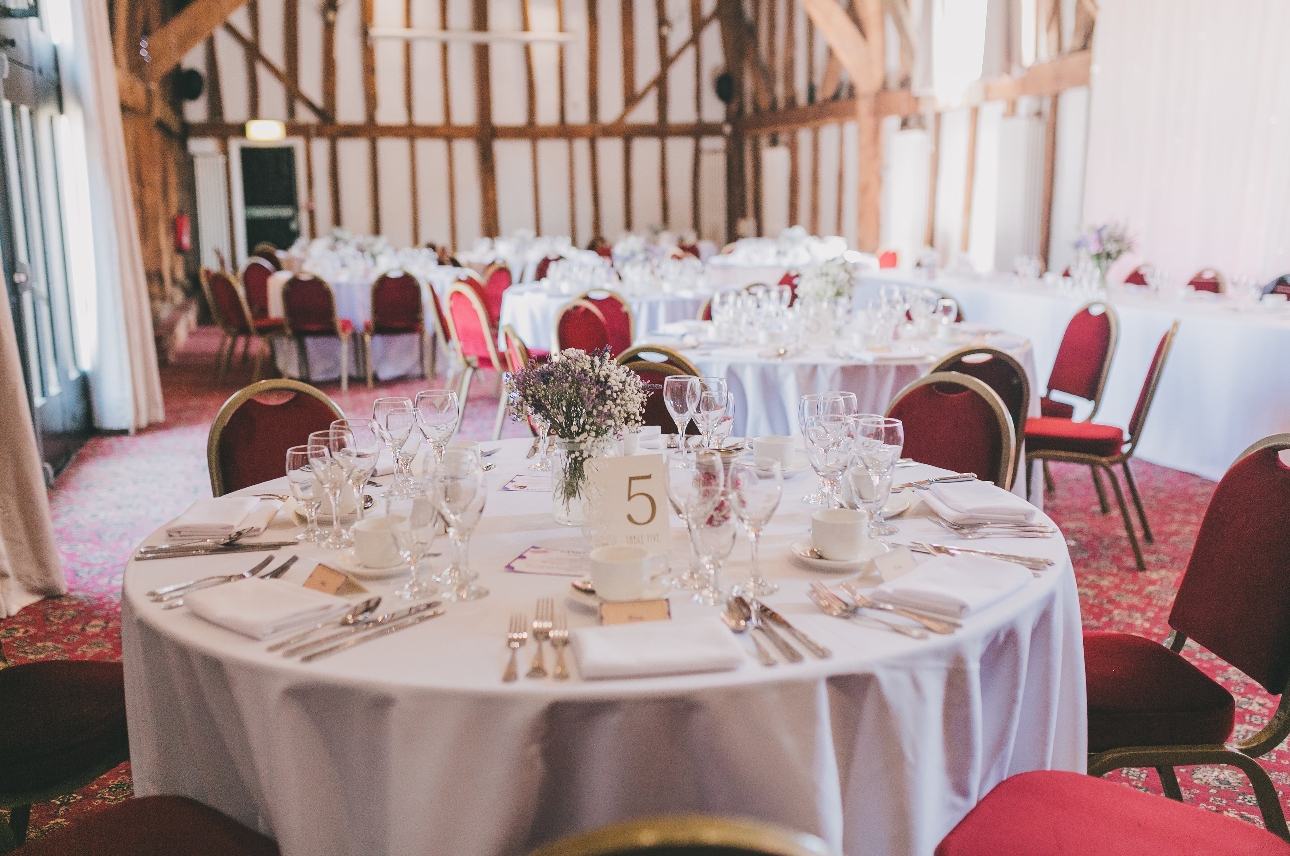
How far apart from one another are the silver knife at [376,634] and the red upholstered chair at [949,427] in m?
1.85

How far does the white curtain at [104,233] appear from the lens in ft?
22.6

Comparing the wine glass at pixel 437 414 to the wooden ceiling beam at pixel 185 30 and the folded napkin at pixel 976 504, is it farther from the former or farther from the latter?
the wooden ceiling beam at pixel 185 30

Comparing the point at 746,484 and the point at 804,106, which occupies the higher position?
the point at 804,106

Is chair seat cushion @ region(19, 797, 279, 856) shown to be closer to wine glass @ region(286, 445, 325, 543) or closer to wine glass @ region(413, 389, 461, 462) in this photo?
wine glass @ region(286, 445, 325, 543)

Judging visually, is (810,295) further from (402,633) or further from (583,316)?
(402,633)

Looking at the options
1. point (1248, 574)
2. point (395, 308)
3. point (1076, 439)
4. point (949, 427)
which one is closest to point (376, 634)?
point (1248, 574)

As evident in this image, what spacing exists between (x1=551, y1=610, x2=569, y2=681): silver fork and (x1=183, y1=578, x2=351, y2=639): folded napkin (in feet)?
1.17

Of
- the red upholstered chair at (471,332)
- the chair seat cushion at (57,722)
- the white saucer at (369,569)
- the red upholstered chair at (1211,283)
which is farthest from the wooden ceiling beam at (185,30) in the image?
the white saucer at (369,569)

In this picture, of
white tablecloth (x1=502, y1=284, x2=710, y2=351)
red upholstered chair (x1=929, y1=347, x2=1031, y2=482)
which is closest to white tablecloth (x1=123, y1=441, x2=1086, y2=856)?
red upholstered chair (x1=929, y1=347, x2=1031, y2=482)

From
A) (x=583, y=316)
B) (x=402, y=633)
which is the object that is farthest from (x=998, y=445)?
(x=583, y=316)

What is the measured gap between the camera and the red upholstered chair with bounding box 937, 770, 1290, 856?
151 centimetres

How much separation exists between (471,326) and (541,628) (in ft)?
18.4

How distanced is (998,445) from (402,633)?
2043 millimetres

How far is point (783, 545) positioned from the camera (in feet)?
6.49
